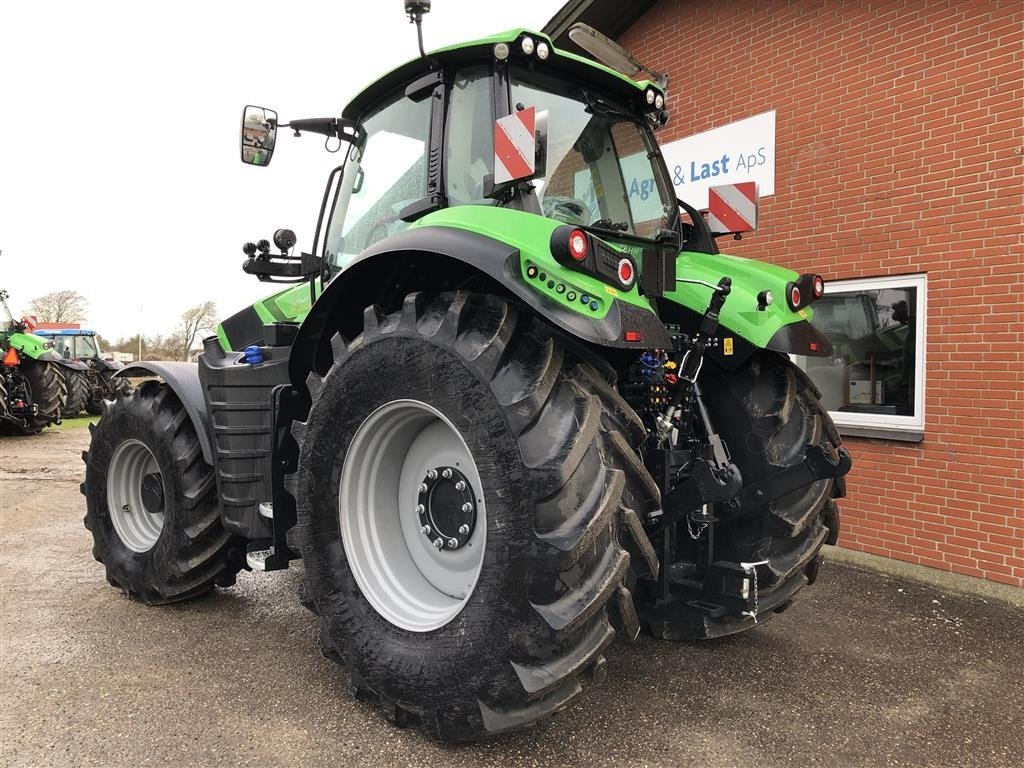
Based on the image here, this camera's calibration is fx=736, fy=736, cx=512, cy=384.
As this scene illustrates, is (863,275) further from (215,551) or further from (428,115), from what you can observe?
(215,551)

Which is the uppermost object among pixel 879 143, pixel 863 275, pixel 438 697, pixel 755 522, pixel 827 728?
pixel 879 143

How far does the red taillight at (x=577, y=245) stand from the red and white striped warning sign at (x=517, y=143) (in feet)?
1.10

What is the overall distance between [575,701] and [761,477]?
1161 mm

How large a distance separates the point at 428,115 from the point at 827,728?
9.37 feet

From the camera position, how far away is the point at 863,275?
5.13 metres

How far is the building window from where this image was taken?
191 inches

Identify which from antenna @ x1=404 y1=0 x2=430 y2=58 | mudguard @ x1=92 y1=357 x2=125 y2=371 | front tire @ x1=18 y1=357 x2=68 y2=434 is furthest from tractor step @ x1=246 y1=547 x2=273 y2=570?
mudguard @ x1=92 y1=357 x2=125 y2=371

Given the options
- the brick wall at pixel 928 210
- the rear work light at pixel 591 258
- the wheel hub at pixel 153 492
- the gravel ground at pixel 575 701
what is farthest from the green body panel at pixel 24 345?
the rear work light at pixel 591 258

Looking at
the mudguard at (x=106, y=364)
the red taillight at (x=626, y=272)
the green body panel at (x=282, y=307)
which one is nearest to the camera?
the red taillight at (x=626, y=272)

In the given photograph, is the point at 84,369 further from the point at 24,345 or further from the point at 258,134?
the point at 258,134

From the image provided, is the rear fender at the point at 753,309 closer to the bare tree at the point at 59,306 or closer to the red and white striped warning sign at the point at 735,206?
the red and white striped warning sign at the point at 735,206

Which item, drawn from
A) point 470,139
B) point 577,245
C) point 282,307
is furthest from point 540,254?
point 282,307

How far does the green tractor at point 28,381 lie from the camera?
13.4 m

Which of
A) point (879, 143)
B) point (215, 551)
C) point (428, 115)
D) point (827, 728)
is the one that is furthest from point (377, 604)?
point (879, 143)
